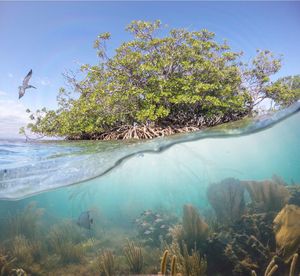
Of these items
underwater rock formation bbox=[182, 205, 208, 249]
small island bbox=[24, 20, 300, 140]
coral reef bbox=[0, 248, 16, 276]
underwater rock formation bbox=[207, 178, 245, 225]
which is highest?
small island bbox=[24, 20, 300, 140]

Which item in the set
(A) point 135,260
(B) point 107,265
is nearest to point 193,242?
(A) point 135,260

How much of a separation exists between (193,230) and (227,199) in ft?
5.68

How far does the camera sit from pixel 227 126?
13.0m

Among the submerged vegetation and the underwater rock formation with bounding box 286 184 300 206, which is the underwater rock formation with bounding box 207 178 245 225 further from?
the underwater rock formation with bounding box 286 184 300 206

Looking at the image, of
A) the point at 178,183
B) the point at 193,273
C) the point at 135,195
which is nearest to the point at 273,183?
the point at 193,273

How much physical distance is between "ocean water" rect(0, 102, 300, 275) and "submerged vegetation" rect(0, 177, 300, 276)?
0.03m

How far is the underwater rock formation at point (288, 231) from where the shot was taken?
7250mm

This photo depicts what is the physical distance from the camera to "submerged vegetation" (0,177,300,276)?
288 inches

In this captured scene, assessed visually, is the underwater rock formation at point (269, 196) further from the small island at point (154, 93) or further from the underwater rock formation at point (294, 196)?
the small island at point (154, 93)

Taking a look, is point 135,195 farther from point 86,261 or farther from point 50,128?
point 86,261

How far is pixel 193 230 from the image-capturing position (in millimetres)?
8508

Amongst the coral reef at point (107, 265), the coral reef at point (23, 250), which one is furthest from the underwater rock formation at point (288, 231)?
the coral reef at point (23, 250)

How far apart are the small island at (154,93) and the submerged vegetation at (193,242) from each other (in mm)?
6325

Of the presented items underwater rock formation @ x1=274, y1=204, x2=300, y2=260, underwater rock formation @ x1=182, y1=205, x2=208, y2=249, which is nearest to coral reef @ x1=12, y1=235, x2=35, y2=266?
underwater rock formation @ x1=182, y1=205, x2=208, y2=249
